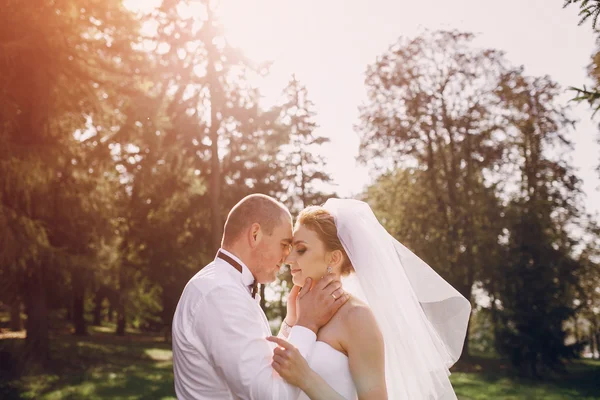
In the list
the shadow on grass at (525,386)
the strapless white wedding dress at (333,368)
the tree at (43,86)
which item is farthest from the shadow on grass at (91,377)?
the strapless white wedding dress at (333,368)

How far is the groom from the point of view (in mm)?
3771

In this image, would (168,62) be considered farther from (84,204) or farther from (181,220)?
(181,220)

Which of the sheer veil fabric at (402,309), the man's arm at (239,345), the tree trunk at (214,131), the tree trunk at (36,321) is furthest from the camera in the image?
the tree trunk at (214,131)

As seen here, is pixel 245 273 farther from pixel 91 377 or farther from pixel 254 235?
pixel 91 377

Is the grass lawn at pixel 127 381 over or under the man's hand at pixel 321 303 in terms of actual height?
under

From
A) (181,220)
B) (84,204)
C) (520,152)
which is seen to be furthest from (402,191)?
(84,204)

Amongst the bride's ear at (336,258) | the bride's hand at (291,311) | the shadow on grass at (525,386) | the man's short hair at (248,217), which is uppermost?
the man's short hair at (248,217)

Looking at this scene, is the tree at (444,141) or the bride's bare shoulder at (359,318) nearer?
the bride's bare shoulder at (359,318)

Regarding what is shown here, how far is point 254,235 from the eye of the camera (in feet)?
14.5

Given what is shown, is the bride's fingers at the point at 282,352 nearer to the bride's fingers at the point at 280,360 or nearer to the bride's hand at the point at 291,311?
the bride's fingers at the point at 280,360

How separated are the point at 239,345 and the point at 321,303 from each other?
865mm

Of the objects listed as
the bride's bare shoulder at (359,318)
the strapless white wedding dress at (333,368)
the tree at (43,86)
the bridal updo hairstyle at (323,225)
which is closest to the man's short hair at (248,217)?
the bridal updo hairstyle at (323,225)

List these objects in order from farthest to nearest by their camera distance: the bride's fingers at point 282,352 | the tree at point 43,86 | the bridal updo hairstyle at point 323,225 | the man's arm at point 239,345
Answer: the tree at point 43,86 < the bridal updo hairstyle at point 323,225 < the bride's fingers at point 282,352 < the man's arm at point 239,345

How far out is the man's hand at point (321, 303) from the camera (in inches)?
174
